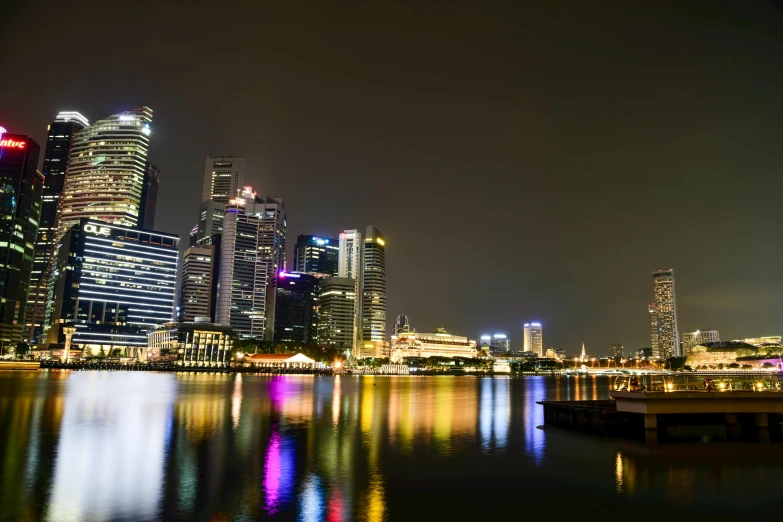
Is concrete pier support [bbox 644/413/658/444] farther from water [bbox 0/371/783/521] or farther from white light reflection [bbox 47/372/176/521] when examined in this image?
white light reflection [bbox 47/372/176/521]

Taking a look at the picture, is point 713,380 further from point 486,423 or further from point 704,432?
point 486,423

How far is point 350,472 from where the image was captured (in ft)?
94.6

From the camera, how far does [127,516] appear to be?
20.1 metres

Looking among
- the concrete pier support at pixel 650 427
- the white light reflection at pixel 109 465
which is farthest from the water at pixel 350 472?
the concrete pier support at pixel 650 427

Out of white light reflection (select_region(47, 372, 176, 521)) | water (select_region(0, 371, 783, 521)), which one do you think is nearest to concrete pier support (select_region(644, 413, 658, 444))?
water (select_region(0, 371, 783, 521))

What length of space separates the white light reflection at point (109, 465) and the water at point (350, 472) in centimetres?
10

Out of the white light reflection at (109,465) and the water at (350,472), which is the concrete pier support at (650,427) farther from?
the white light reflection at (109,465)

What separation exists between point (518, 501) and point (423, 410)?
42.6m

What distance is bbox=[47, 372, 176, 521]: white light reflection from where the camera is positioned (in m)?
21.1

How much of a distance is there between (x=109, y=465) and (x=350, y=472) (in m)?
12.9

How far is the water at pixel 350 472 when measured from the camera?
2196 centimetres

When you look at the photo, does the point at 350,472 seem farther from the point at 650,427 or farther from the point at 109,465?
the point at 650,427

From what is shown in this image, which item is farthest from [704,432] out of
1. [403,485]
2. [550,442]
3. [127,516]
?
[127,516]

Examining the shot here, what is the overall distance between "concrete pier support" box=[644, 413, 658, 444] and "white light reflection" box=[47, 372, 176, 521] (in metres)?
34.5
